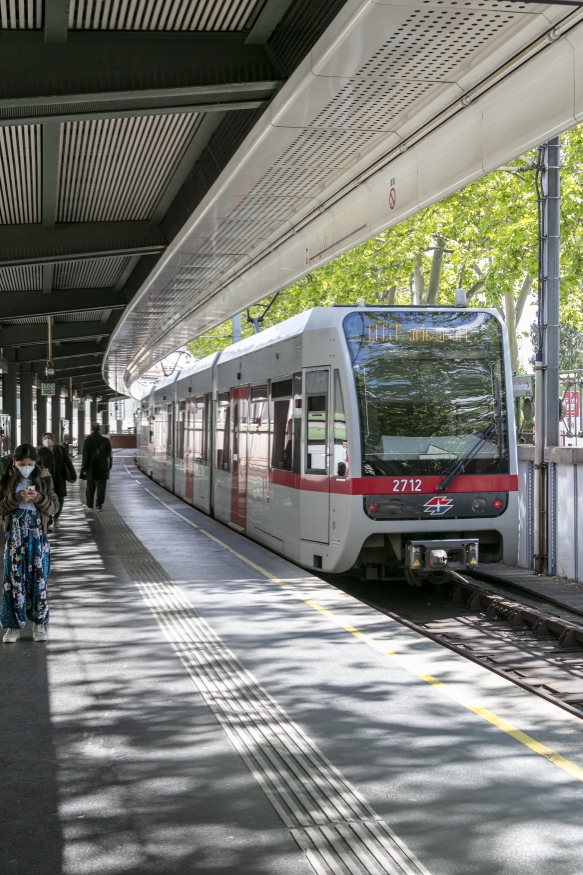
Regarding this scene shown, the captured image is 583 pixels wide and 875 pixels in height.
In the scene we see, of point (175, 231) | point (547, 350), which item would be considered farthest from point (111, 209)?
point (547, 350)

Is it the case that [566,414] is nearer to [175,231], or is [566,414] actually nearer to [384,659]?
[175,231]

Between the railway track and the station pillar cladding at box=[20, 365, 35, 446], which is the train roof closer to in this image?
the railway track

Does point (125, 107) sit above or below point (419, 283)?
below

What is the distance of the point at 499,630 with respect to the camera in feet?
36.7

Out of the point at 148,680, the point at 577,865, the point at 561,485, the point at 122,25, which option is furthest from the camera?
the point at 561,485

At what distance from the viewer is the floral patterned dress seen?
8711 mm

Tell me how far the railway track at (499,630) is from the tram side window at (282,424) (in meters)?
1.85

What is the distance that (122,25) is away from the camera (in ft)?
28.9

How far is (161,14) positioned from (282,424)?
648cm

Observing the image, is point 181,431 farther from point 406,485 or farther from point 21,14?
point 21,14

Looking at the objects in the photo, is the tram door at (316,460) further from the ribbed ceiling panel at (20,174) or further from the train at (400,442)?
the ribbed ceiling panel at (20,174)

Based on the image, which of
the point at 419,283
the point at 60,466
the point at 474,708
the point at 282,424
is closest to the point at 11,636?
the point at 474,708

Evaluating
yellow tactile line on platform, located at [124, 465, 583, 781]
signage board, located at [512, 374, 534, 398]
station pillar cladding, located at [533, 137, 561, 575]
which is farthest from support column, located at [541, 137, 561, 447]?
yellow tactile line on platform, located at [124, 465, 583, 781]

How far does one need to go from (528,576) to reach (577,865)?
10828mm
